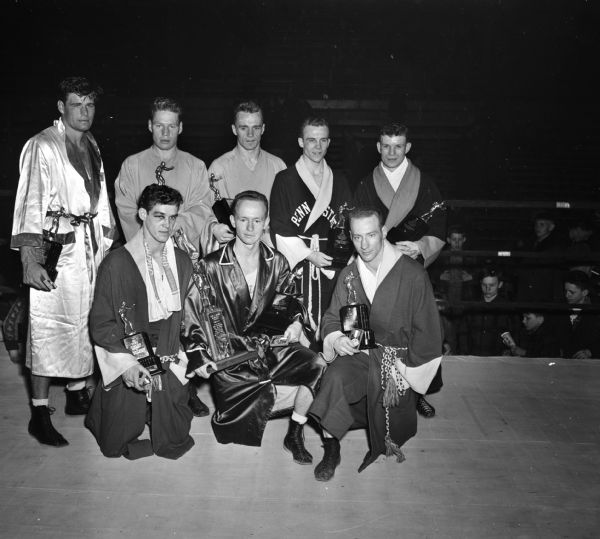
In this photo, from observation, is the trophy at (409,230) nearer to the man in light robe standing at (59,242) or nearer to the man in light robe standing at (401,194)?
the man in light robe standing at (401,194)

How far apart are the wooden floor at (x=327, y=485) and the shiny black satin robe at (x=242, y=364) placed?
5.1 inches

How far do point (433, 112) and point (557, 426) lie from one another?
4904 millimetres

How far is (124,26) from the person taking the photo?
7.29 m

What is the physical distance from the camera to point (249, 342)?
10.6 feet

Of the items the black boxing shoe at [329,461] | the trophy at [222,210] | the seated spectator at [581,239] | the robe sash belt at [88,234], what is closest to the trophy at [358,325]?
the black boxing shoe at [329,461]

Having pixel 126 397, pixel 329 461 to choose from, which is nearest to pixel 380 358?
pixel 329 461

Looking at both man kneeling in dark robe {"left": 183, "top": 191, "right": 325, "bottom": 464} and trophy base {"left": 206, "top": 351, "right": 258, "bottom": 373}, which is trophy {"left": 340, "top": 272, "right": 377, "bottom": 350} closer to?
man kneeling in dark robe {"left": 183, "top": 191, "right": 325, "bottom": 464}

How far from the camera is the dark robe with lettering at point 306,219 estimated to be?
12.2 ft

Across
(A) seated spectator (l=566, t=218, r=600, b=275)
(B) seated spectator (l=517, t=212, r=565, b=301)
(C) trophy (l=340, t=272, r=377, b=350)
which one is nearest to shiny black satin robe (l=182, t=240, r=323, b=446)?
(C) trophy (l=340, t=272, r=377, b=350)

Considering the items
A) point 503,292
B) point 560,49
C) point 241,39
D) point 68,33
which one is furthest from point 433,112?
point 68,33

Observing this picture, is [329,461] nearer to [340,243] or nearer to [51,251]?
[340,243]

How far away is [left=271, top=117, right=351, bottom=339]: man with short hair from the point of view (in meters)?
3.68

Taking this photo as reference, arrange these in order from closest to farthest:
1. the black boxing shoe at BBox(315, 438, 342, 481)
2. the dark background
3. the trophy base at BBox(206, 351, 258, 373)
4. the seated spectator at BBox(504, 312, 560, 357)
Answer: the black boxing shoe at BBox(315, 438, 342, 481)
the trophy base at BBox(206, 351, 258, 373)
the seated spectator at BBox(504, 312, 560, 357)
the dark background

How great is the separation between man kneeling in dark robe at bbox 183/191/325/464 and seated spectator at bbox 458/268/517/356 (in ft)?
6.70
